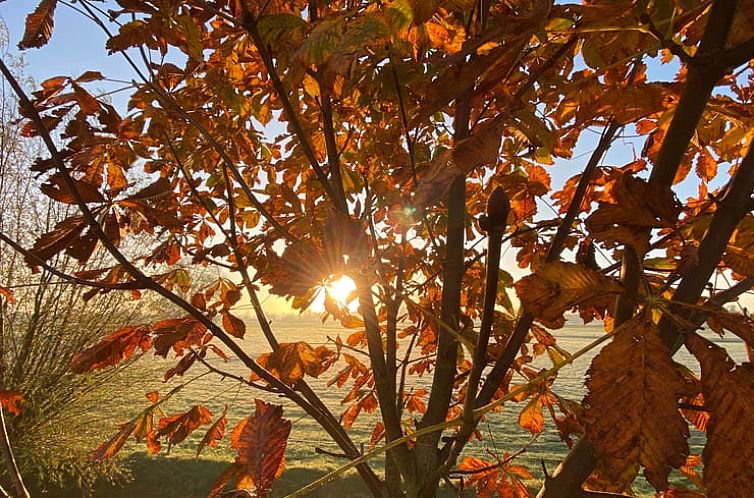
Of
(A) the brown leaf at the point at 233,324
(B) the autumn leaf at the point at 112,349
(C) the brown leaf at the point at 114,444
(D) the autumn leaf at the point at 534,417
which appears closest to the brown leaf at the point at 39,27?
(B) the autumn leaf at the point at 112,349

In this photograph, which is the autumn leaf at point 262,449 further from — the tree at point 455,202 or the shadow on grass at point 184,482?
the shadow on grass at point 184,482

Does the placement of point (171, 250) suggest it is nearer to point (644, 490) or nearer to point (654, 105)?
point (654, 105)

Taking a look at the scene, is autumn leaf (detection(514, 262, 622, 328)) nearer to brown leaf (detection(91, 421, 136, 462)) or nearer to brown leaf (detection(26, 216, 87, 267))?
brown leaf (detection(26, 216, 87, 267))

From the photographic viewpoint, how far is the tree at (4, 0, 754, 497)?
34cm

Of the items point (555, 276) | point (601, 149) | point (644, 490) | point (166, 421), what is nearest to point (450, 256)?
point (601, 149)

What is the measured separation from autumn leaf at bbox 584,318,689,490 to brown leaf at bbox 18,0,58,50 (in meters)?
0.85

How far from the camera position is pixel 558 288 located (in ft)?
1.17

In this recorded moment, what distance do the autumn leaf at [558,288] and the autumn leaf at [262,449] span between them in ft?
1.33

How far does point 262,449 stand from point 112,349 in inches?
14.4

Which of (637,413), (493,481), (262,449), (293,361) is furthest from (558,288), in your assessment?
(493,481)

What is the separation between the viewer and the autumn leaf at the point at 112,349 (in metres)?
0.74

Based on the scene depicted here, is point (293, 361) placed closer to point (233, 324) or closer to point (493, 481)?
point (233, 324)

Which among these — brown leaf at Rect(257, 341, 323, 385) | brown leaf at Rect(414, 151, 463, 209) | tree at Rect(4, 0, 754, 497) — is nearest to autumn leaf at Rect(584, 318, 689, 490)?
tree at Rect(4, 0, 754, 497)

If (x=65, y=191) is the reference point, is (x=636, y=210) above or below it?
below
